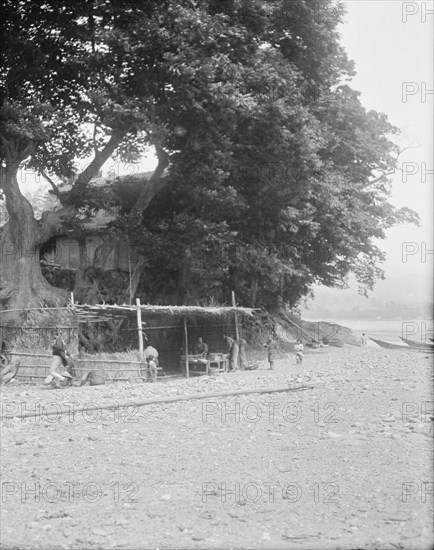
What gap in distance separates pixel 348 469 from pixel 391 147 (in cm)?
2450

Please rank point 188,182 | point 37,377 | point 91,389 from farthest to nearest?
point 188,182 < point 37,377 < point 91,389

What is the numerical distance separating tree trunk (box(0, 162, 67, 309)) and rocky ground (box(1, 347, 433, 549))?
284 inches

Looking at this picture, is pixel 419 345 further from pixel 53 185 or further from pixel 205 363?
pixel 53 185

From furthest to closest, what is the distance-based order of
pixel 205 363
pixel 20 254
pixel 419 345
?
pixel 419 345, pixel 20 254, pixel 205 363

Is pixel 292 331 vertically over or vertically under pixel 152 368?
over

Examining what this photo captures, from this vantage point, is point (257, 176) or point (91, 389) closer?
point (91, 389)

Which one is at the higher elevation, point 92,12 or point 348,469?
point 92,12

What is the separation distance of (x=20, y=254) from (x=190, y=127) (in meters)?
7.17

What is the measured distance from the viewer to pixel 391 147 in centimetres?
3047

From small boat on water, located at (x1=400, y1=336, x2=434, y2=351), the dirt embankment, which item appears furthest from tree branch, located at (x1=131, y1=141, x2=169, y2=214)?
small boat on water, located at (x1=400, y1=336, x2=434, y2=351)

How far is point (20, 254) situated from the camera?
70.0ft

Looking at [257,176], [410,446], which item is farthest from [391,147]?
[410,446]

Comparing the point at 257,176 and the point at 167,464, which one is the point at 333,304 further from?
the point at 167,464

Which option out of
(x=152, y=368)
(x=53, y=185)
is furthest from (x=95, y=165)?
(x=152, y=368)
